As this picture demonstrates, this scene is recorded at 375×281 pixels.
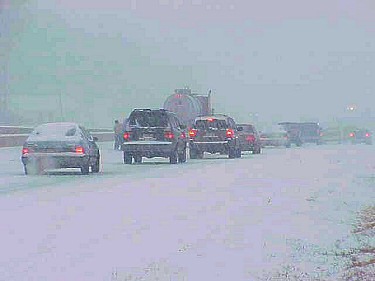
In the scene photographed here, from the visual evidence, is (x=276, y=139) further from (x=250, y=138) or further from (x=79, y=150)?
(x=79, y=150)

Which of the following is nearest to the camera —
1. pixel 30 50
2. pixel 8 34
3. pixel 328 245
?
pixel 328 245

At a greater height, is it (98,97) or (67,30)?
(67,30)

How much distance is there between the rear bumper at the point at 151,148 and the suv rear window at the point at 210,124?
521 cm

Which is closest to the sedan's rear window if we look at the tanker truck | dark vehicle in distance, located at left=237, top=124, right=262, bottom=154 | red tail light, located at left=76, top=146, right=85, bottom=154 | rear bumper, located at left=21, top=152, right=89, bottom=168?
red tail light, located at left=76, top=146, right=85, bottom=154

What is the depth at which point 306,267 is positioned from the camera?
8.53 metres

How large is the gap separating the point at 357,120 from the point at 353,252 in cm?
11547

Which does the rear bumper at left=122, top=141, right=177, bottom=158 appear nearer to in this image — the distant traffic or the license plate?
the distant traffic

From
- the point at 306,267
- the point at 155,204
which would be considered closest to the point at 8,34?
the point at 155,204

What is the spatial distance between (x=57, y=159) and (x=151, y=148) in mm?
6150

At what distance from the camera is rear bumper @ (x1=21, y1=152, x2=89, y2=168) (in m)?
22.8

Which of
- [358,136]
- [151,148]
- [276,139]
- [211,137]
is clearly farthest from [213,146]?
[358,136]

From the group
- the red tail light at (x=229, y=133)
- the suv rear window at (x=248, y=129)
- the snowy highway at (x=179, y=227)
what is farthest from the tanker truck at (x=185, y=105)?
the snowy highway at (x=179, y=227)

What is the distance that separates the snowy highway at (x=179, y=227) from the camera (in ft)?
27.9

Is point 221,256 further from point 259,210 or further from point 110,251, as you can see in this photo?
point 259,210
